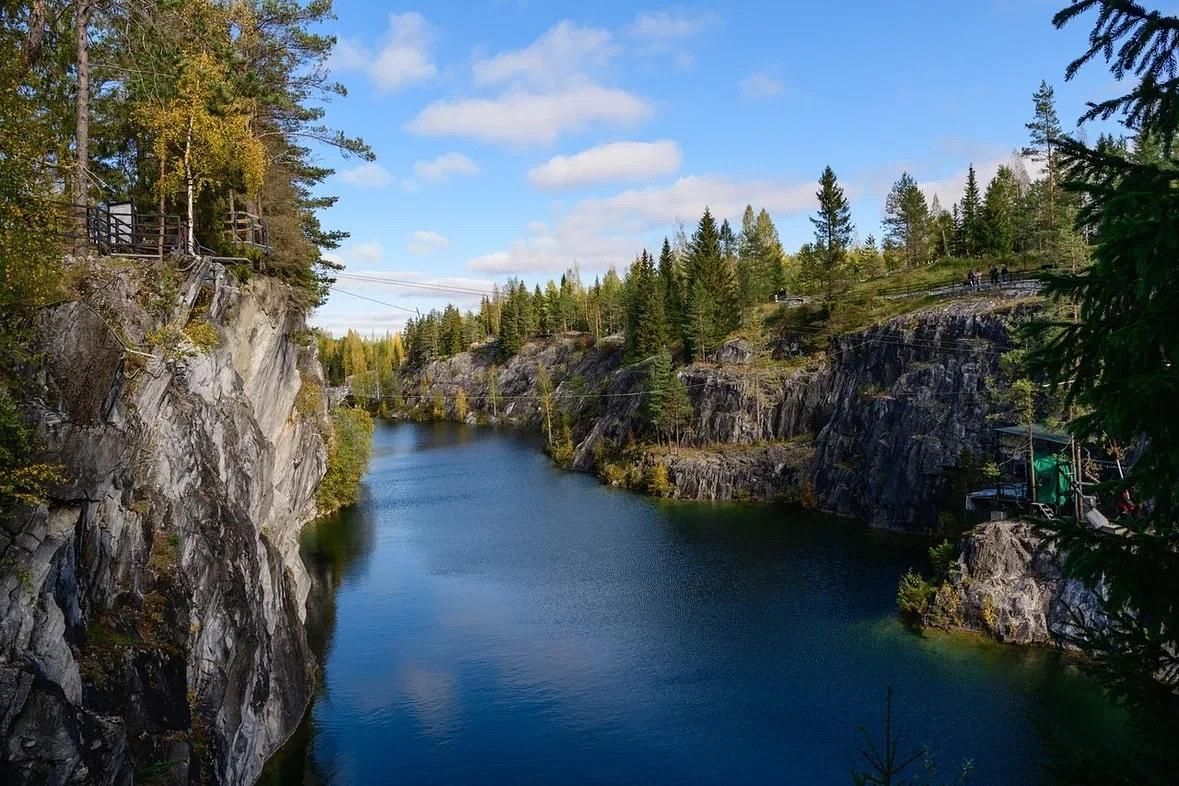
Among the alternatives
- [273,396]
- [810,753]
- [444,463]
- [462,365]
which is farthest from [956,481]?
[462,365]

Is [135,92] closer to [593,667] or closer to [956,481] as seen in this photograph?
[593,667]

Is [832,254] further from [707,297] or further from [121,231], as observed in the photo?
[121,231]

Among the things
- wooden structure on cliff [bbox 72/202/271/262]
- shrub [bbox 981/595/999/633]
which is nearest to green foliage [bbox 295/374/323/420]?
wooden structure on cliff [bbox 72/202/271/262]

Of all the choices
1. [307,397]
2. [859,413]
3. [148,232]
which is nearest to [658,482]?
[859,413]

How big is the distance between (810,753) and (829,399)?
135 ft

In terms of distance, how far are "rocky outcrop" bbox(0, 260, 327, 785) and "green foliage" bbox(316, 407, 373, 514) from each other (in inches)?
1146

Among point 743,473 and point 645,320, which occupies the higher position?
point 645,320

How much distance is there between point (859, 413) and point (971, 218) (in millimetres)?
34394

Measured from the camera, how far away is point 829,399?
61500mm

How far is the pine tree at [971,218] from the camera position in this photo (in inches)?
2948

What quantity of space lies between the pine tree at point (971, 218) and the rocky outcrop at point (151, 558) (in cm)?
6841

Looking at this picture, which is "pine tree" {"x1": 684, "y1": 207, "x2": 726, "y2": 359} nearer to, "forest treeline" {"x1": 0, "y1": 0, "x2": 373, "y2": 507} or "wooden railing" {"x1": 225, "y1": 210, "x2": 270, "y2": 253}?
"forest treeline" {"x1": 0, "y1": 0, "x2": 373, "y2": 507}

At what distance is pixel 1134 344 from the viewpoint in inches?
229

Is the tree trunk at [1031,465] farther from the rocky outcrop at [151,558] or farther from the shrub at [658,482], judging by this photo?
the rocky outcrop at [151,558]
